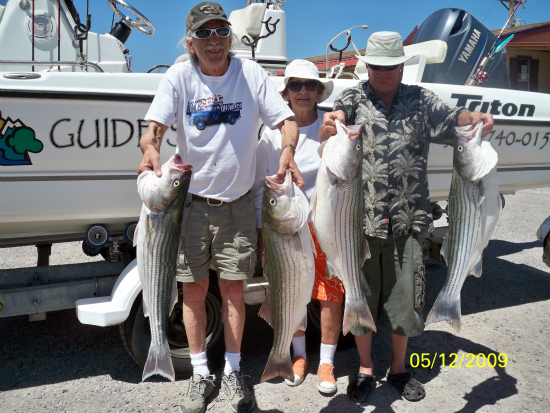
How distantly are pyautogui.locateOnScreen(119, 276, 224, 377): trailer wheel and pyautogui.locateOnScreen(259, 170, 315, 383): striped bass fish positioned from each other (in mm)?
975

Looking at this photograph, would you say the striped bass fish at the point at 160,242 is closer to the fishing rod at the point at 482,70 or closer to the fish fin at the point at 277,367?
the fish fin at the point at 277,367

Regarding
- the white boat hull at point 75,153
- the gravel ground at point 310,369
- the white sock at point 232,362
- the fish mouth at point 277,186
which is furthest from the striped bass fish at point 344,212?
the white boat hull at point 75,153

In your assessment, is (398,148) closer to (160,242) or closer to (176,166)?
(176,166)

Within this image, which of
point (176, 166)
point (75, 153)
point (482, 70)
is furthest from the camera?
point (482, 70)

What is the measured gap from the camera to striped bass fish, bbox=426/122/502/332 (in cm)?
241

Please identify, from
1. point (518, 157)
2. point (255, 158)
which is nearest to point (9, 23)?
point (255, 158)

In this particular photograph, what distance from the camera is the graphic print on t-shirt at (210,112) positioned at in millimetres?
2609

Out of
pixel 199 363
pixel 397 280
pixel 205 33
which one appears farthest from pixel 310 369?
pixel 205 33

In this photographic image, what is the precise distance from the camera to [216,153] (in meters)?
2.63

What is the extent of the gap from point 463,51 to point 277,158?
11.3 ft

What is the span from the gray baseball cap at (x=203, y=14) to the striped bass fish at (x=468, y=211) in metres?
1.44

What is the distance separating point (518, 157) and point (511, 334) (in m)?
1.62

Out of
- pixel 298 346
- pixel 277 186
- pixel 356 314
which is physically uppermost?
pixel 277 186
